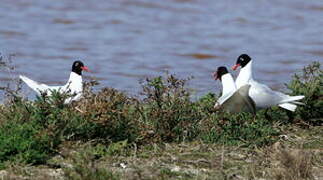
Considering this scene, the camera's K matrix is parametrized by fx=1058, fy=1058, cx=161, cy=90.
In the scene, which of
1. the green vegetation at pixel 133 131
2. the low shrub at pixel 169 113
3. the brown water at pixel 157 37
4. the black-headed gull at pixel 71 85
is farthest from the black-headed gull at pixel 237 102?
the brown water at pixel 157 37

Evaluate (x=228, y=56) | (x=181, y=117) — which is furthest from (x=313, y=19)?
(x=181, y=117)

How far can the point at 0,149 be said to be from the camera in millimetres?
7504

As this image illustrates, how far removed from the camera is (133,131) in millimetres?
8289

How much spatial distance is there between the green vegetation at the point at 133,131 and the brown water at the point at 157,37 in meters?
3.86

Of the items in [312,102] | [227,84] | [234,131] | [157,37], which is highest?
[157,37]

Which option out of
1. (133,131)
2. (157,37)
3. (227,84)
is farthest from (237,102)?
(157,37)

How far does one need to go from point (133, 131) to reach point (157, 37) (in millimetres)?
9819

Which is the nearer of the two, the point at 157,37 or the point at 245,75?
the point at 245,75

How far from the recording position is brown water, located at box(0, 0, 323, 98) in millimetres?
14812

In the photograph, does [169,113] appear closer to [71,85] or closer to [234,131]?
[234,131]

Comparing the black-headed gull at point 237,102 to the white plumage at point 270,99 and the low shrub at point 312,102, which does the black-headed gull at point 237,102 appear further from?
the low shrub at point 312,102

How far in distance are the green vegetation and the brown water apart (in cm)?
386

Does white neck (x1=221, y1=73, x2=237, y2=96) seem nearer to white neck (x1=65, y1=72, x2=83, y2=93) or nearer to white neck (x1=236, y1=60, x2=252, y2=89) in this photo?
white neck (x1=236, y1=60, x2=252, y2=89)

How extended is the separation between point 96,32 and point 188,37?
1.64 m
